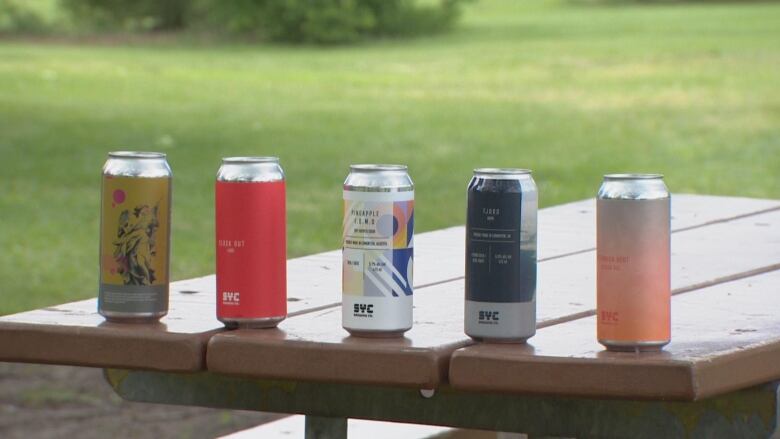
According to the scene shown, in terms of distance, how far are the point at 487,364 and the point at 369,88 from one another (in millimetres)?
15587

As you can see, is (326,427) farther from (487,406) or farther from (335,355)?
(335,355)

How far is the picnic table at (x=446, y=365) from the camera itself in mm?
2172

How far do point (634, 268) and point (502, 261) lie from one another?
0.19 meters

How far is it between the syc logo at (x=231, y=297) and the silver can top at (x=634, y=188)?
0.56 meters

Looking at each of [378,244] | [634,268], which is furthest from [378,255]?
[634,268]

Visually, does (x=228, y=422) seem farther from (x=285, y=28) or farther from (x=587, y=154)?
(x=285, y=28)

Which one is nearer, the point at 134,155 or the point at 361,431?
the point at 134,155

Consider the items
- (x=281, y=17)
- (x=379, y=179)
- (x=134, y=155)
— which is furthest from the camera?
(x=281, y=17)

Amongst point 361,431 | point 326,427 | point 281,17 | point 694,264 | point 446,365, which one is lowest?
point 361,431

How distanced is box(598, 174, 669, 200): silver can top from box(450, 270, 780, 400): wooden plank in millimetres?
219

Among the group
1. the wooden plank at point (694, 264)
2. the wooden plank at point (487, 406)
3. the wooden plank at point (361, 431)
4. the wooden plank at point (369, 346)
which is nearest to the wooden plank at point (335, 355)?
the wooden plank at point (369, 346)

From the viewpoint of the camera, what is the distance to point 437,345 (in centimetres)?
228

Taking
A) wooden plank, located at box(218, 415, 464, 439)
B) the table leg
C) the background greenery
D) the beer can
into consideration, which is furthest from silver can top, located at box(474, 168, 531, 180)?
the background greenery

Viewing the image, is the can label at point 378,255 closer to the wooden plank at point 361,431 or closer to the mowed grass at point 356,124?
the wooden plank at point 361,431
